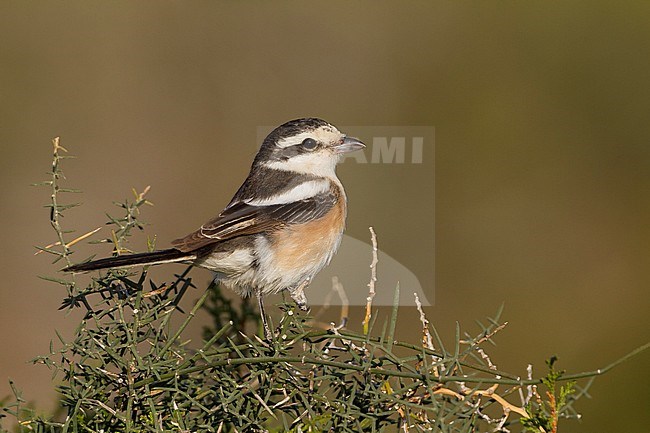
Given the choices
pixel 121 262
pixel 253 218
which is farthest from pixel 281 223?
pixel 121 262

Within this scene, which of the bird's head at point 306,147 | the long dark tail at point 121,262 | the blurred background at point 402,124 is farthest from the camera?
the blurred background at point 402,124

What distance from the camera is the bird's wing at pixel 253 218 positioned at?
87.0 inches

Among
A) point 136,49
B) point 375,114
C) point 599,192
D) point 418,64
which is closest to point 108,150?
point 136,49

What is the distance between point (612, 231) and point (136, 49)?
3035 mm

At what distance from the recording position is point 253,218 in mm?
2447

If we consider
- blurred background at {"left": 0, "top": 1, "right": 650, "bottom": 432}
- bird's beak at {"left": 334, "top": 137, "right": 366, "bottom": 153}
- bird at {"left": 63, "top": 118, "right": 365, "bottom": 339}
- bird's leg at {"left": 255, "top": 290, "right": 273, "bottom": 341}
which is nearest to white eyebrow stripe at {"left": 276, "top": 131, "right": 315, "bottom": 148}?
bird at {"left": 63, "top": 118, "right": 365, "bottom": 339}

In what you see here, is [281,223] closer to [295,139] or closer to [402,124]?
[295,139]

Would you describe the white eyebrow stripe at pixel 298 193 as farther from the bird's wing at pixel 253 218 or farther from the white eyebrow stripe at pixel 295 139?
the white eyebrow stripe at pixel 295 139

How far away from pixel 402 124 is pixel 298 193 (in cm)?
209

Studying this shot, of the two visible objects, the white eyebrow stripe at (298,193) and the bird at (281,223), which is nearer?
the bird at (281,223)

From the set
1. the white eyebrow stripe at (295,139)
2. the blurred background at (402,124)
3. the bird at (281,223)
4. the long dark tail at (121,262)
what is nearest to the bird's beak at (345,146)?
the bird at (281,223)

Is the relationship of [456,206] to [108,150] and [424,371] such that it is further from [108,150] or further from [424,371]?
[424,371]

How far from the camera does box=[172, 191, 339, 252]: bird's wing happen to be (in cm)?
221

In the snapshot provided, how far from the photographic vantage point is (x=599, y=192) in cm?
451
